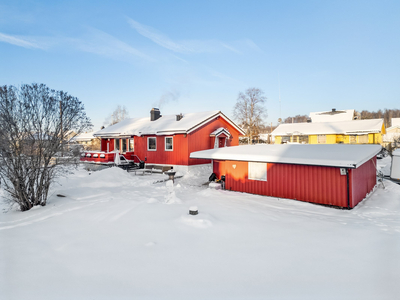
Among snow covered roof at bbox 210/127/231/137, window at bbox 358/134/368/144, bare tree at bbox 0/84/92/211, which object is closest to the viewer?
bare tree at bbox 0/84/92/211

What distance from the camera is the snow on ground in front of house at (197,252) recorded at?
373cm

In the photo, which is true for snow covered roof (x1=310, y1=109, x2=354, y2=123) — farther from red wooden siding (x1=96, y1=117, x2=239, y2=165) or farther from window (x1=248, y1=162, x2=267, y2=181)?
window (x1=248, y1=162, x2=267, y2=181)

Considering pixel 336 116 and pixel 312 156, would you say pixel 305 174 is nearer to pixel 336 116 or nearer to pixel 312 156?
pixel 312 156

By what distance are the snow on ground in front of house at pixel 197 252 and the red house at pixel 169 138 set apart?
934cm

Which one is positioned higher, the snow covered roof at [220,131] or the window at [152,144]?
the snow covered roof at [220,131]

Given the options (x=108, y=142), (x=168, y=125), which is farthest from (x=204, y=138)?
(x=108, y=142)

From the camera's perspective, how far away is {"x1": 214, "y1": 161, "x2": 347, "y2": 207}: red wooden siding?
29.3 feet

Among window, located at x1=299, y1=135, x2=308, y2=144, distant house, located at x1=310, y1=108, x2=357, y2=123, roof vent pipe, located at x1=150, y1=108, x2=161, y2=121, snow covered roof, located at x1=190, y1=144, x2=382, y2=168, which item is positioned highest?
distant house, located at x1=310, y1=108, x2=357, y2=123

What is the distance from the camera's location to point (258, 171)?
1100 cm

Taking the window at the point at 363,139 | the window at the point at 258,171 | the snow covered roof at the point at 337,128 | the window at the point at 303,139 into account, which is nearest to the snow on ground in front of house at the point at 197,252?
the window at the point at 258,171

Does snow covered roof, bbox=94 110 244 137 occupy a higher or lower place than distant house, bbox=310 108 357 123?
lower

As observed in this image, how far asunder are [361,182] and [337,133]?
2085 centimetres

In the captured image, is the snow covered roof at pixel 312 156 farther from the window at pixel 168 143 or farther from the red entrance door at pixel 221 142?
the red entrance door at pixel 221 142

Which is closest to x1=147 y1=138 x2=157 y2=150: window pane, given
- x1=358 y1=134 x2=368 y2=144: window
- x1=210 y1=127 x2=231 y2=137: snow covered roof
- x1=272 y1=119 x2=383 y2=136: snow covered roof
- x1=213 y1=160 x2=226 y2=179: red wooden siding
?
x1=210 y1=127 x2=231 y2=137: snow covered roof
